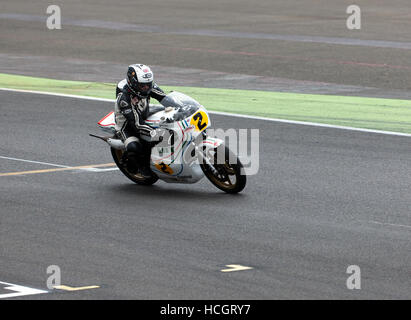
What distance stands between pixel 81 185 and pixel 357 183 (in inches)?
140

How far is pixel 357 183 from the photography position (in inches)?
521

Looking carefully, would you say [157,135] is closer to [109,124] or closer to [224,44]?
[109,124]

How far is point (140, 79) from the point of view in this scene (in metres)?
12.8

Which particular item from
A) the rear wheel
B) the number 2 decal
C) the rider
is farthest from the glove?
the rear wheel

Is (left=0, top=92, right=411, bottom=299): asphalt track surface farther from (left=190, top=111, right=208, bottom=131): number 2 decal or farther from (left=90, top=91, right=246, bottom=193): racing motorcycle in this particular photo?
(left=190, top=111, right=208, bottom=131): number 2 decal

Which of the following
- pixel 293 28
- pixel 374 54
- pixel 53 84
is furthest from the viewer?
pixel 293 28

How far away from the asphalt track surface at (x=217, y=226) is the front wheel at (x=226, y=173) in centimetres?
12

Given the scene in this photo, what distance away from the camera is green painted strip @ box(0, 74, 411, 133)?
61.1 feet

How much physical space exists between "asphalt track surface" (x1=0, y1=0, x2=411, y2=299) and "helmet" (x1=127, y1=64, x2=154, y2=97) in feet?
4.25

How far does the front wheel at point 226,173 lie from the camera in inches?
488
